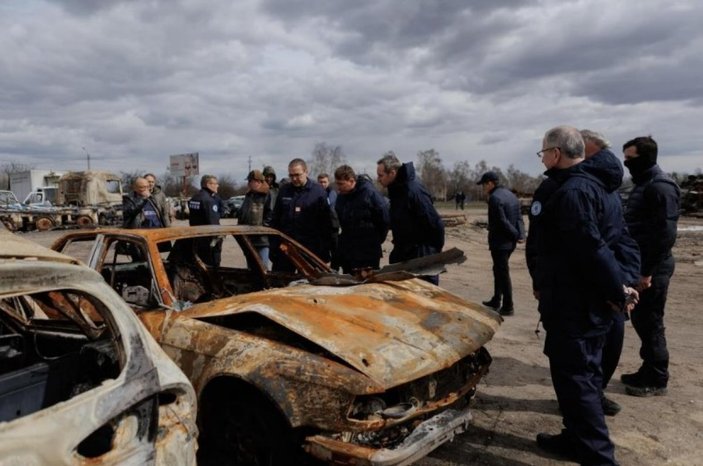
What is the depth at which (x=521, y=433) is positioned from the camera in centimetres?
370

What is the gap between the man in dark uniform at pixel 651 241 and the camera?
4129 mm

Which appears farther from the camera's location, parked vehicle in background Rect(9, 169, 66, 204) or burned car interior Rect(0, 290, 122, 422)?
parked vehicle in background Rect(9, 169, 66, 204)

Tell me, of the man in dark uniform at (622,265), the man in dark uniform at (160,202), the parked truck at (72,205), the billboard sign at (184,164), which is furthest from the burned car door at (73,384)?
the parked truck at (72,205)

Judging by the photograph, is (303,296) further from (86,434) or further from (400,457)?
(86,434)

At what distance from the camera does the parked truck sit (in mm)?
21906

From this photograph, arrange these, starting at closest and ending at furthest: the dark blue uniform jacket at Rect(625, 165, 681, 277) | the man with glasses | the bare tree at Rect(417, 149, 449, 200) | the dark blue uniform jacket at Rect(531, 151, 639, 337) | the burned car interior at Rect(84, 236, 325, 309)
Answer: the dark blue uniform jacket at Rect(531, 151, 639, 337) < the dark blue uniform jacket at Rect(625, 165, 681, 277) < the burned car interior at Rect(84, 236, 325, 309) < the man with glasses < the bare tree at Rect(417, 149, 449, 200)

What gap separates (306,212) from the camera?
6.27 metres

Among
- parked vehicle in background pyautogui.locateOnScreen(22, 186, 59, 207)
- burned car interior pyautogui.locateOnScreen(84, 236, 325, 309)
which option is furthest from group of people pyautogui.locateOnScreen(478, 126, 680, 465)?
parked vehicle in background pyautogui.locateOnScreen(22, 186, 59, 207)

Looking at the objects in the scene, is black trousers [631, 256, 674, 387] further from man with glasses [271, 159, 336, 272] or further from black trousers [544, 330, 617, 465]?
man with glasses [271, 159, 336, 272]

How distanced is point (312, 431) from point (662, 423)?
2606 millimetres

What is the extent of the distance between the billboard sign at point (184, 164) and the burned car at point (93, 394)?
1868 centimetres

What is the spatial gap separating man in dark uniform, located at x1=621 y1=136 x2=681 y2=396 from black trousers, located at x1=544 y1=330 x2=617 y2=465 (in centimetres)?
134

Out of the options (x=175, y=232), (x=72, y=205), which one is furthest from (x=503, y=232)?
(x=72, y=205)

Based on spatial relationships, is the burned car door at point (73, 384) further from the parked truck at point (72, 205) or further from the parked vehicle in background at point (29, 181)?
the parked vehicle in background at point (29, 181)
